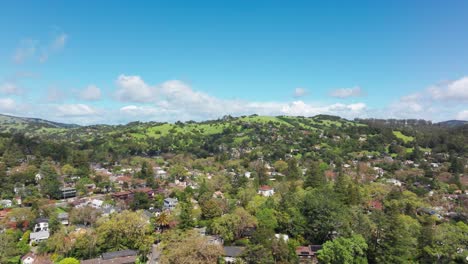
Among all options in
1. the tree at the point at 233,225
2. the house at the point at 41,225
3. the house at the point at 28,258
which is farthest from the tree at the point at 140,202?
→ the tree at the point at 233,225

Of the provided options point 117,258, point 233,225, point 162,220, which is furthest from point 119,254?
point 233,225

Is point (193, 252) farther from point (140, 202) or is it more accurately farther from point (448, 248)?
point (140, 202)

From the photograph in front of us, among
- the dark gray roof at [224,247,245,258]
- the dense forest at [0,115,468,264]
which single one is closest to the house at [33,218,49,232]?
the dense forest at [0,115,468,264]

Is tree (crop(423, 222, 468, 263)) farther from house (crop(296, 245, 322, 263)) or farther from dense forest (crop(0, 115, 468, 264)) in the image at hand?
house (crop(296, 245, 322, 263))

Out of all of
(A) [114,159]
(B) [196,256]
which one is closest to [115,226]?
(B) [196,256]

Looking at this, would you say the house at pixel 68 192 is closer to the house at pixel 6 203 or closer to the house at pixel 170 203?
the house at pixel 6 203

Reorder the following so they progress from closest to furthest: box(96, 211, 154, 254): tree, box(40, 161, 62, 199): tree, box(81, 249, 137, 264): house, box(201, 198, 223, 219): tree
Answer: box(81, 249, 137, 264): house
box(96, 211, 154, 254): tree
box(201, 198, 223, 219): tree
box(40, 161, 62, 199): tree
